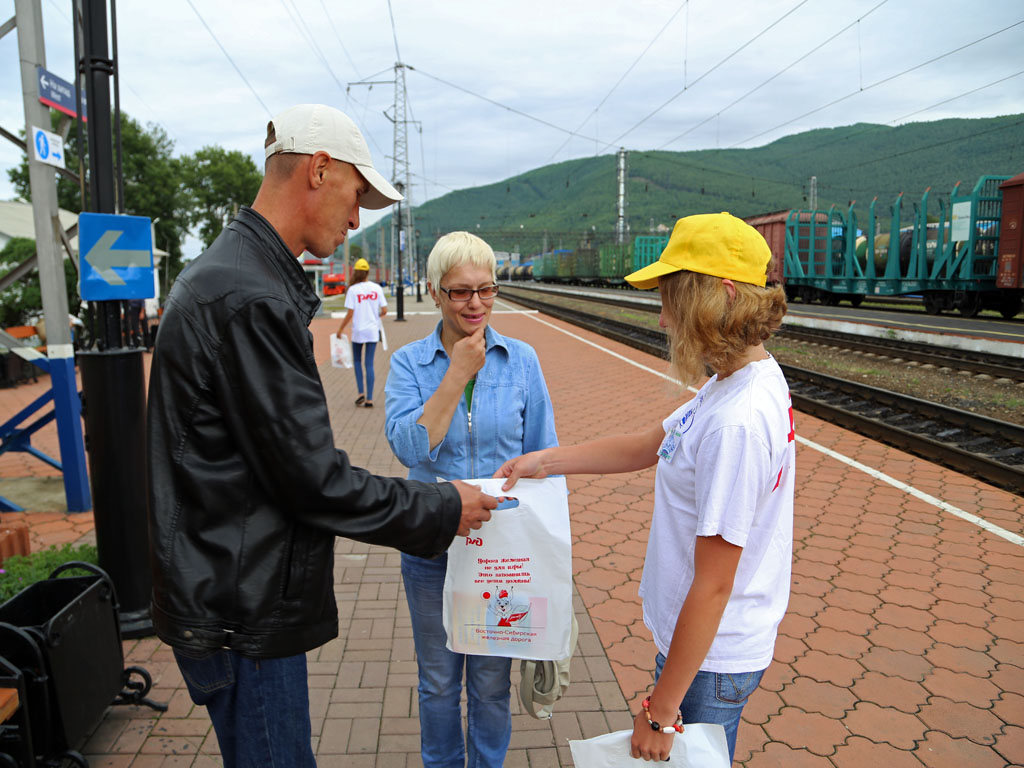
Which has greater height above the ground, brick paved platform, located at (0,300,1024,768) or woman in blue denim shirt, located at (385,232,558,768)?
woman in blue denim shirt, located at (385,232,558,768)

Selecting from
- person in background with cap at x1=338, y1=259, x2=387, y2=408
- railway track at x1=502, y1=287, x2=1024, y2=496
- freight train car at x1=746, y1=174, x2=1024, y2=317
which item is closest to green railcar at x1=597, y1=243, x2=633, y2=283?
freight train car at x1=746, y1=174, x2=1024, y2=317

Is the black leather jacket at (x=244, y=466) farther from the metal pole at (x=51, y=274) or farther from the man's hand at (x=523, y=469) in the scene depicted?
the metal pole at (x=51, y=274)

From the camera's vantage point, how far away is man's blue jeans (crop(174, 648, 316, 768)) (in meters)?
Answer: 1.65

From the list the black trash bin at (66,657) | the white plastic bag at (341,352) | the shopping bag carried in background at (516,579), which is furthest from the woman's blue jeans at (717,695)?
the white plastic bag at (341,352)

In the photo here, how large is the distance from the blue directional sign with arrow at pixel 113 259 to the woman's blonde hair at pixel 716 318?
2.77m

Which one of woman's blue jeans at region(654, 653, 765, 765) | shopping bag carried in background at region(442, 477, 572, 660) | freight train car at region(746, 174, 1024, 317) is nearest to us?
woman's blue jeans at region(654, 653, 765, 765)

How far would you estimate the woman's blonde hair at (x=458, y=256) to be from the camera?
2.24m

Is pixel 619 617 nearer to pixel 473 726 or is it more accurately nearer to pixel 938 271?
pixel 473 726

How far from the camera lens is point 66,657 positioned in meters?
2.58

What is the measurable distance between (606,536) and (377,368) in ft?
30.9

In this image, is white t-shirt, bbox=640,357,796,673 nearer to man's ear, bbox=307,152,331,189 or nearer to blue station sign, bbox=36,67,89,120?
man's ear, bbox=307,152,331,189

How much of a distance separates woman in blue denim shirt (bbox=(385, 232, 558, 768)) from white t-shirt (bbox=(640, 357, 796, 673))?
67cm

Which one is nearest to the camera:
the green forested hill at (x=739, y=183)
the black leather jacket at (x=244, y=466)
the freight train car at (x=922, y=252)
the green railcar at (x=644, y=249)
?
the black leather jacket at (x=244, y=466)

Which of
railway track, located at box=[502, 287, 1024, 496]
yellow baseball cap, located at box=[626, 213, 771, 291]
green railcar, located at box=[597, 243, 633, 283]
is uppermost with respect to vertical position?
green railcar, located at box=[597, 243, 633, 283]
